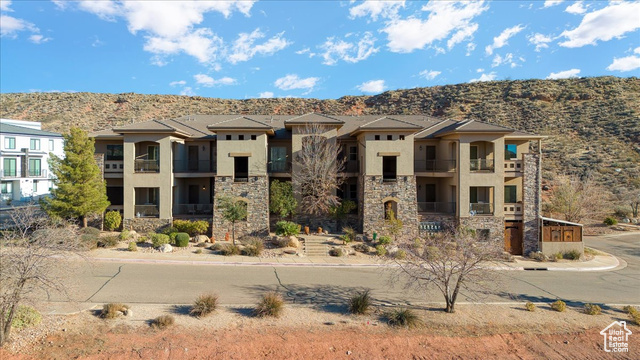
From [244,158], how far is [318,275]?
12.8 metres

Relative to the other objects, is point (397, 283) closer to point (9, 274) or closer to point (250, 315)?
point (250, 315)

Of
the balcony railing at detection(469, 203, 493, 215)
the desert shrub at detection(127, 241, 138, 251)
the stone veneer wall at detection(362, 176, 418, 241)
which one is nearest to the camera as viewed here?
the desert shrub at detection(127, 241, 138, 251)

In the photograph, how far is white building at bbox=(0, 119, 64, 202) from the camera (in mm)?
38781

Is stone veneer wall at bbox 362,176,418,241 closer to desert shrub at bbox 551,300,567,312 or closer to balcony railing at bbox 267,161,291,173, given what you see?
balcony railing at bbox 267,161,291,173

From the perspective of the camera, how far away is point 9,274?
31.3 ft

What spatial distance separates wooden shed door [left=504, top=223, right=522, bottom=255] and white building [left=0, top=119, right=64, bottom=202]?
47657mm

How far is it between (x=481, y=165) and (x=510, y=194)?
3.45m

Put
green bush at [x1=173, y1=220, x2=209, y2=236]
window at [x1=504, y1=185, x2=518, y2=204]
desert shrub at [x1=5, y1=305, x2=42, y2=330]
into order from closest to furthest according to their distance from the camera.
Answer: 1. desert shrub at [x1=5, y1=305, x2=42, y2=330]
2. green bush at [x1=173, y1=220, x2=209, y2=236]
3. window at [x1=504, y1=185, x2=518, y2=204]

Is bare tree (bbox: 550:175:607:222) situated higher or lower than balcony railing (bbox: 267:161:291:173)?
lower

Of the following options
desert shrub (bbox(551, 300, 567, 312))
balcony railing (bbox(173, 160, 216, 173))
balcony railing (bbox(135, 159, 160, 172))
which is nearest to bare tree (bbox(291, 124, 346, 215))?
balcony railing (bbox(173, 160, 216, 173))

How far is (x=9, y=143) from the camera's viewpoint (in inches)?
1551

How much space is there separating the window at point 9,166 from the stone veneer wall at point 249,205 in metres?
31.9

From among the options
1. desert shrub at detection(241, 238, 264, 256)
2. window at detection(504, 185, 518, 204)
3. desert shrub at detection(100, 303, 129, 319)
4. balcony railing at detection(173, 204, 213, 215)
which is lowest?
desert shrub at detection(100, 303, 129, 319)

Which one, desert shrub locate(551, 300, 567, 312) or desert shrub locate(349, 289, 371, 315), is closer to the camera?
desert shrub locate(349, 289, 371, 315)
